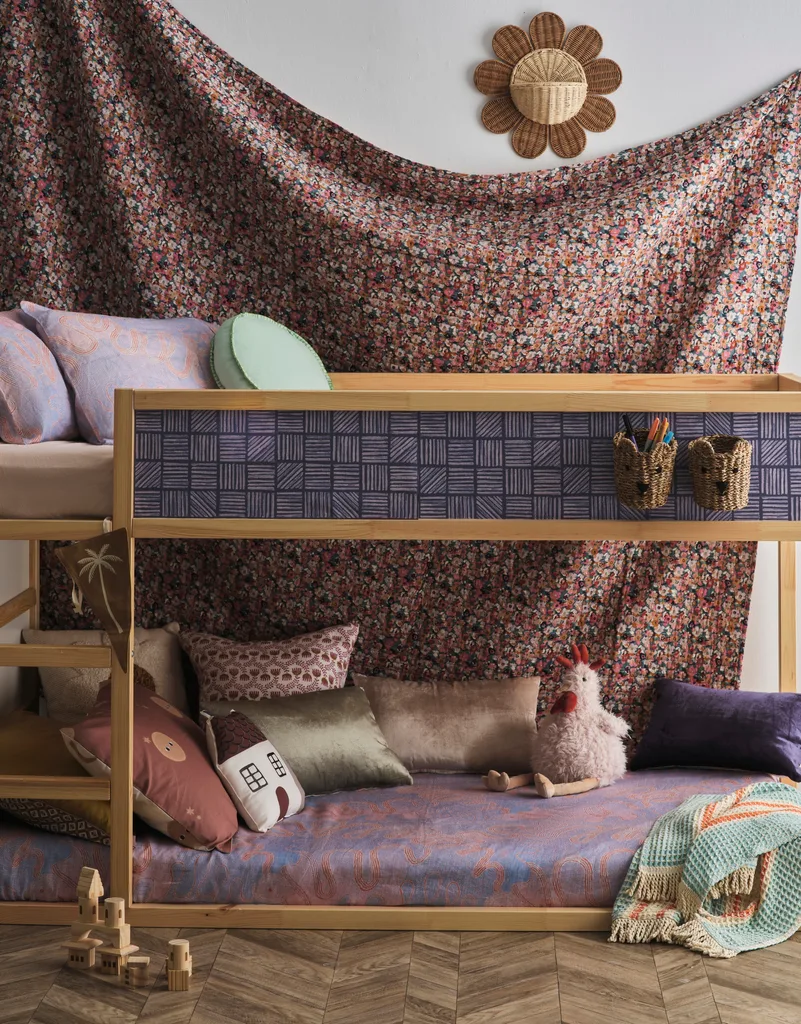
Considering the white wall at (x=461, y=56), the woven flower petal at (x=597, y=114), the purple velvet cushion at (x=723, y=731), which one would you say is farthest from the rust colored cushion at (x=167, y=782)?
the woven flower petal at (x=597, y=114)

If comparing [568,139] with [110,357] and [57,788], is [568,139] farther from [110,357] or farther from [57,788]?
[57,788]

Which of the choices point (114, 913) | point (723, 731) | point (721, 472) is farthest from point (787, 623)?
point (114, 913)

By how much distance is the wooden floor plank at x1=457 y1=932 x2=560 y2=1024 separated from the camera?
1.92 meters

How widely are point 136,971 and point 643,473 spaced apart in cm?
129

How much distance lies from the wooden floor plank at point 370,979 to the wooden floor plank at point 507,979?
111mm

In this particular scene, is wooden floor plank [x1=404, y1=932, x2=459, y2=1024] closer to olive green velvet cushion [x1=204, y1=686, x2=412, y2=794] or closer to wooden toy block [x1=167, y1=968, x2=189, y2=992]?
wooden toy block [x1=167, y1=968, x2=189, y2=992]

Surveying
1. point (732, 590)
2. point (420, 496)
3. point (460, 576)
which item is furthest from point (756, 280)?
point (420, 496)

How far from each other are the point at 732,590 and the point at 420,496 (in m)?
1.22

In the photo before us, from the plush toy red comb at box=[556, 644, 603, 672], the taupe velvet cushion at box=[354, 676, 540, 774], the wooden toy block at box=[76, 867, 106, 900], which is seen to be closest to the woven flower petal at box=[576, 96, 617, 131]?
the plush toy red comb at box=[556, 644, 603, 672]

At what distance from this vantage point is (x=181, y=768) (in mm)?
2359

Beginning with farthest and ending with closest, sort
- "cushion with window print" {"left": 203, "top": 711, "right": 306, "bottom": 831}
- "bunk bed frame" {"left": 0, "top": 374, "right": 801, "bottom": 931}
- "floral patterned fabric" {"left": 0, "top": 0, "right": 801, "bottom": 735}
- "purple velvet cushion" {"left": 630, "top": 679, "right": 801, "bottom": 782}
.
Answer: "floral patterned fabric" {"left": 0, "top": 0, "right": 801, "bottom": 735} < "purple velvet cushion" {"left": 630, "top": 679, "right": 801, "bottom": 782} < "cushion with window print" {"left": 203, "top": 711, "right": 306, "bottom": 831} < "bunk bed frame" {"left": 0, "top": 374, "right": 801, "bottom": 931}

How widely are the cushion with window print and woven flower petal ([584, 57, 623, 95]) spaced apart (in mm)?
1864

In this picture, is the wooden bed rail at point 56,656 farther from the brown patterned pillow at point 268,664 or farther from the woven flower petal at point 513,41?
the woven flower petal at point 513,41

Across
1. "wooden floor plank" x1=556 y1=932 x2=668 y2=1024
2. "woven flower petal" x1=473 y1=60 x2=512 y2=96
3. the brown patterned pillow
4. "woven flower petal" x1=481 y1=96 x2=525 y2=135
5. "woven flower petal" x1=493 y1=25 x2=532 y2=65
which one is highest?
"woven flower petal" x1=493 y1=25 x2=532 y2=65
